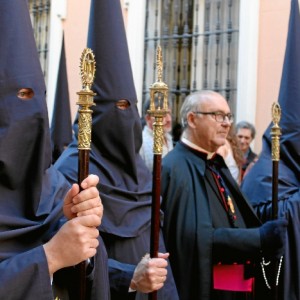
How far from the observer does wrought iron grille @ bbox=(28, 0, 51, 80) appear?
11.5m

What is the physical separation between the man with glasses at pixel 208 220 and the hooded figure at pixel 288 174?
369mm

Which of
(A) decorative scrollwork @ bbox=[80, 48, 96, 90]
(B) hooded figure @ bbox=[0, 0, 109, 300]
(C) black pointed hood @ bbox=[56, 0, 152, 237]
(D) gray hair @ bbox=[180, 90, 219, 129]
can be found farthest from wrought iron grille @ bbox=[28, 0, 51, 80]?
(A) decorative scrollwork @ bbox=[80, 48, 96, 90]

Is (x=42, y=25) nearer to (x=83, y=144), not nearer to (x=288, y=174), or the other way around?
(x=288, y=174)

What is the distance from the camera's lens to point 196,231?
3686mm

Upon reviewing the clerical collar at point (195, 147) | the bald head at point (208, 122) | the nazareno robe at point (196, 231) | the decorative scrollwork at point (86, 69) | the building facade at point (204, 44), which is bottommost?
the nazareno robe at point (196, 231)

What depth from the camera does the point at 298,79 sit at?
4.80m

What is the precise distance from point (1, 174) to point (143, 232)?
1.15 m

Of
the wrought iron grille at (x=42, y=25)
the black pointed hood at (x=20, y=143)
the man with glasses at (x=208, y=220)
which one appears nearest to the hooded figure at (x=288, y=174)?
the man with glasses at (x=208, y=220)

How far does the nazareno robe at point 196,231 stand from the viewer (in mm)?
3656

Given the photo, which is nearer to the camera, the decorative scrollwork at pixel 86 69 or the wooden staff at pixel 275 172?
the decorative scrollwork at pixel 86 69

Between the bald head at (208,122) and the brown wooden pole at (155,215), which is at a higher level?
the bald head at (208,122)

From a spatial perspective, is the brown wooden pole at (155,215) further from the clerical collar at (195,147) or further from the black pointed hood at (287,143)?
the black pointed hood at (287,143)

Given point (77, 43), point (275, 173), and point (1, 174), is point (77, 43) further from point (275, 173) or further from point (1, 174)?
point (1, 174)

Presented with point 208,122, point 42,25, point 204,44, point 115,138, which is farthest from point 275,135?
point 42,25
